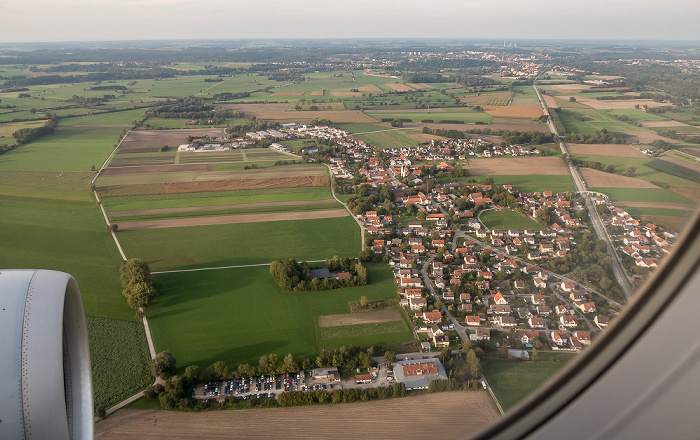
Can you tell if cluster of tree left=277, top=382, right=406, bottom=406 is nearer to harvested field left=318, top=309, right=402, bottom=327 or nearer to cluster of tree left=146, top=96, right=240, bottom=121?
harvested field left=318, top=309, right=402, bottom=327

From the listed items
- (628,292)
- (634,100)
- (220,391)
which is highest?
(628,292)

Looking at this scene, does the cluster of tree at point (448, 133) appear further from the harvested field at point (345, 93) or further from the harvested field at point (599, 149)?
the harvested field at point (345, 93)

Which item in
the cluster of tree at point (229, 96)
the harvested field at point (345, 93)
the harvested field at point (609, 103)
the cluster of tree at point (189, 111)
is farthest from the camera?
the harvested field at point (345, 93)

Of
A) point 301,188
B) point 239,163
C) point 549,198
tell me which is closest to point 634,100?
point 549,198

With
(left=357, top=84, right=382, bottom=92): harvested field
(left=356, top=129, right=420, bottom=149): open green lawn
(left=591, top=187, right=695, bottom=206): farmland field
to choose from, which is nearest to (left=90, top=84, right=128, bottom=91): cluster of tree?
(left=357, top=84, right=382, bottom=92): harvested field

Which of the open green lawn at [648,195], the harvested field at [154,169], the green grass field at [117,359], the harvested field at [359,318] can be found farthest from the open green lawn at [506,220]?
the harvested field at [154,169]

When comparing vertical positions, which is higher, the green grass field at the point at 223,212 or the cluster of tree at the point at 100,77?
the cluster of tree at the point at 100,77

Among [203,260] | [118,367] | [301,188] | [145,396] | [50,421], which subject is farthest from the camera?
[301,188]

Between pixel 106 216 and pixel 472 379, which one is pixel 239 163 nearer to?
pixel 106 216
